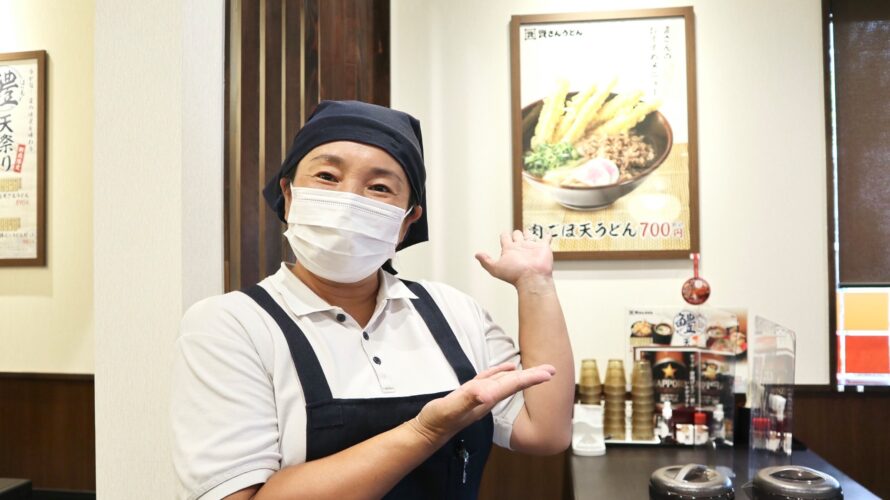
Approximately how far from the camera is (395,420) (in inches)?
44.5

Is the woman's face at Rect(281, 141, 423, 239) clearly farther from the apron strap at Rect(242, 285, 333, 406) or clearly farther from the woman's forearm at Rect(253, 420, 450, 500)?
the woman's forearm at Rect(253, 420, 450, 500)

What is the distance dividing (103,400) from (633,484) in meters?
1.34

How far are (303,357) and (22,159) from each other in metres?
3.03

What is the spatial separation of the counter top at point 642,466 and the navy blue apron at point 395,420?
2.04ft

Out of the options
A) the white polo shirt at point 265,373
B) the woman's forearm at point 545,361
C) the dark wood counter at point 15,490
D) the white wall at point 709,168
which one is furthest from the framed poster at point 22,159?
the woman's forearm at point 545,361

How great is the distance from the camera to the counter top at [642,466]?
5.79ft

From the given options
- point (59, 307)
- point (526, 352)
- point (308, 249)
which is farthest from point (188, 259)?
point (59, 307)

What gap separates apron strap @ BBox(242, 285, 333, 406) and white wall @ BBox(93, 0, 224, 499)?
0.96 feet

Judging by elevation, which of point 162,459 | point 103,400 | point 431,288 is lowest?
point 162,459

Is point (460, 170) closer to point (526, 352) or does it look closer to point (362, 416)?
point (526, 352)

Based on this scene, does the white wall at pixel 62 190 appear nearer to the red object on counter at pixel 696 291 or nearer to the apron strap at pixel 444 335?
the apron strap at pixel 444 335

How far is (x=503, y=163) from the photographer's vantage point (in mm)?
3029

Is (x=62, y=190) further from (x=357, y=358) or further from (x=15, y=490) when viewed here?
(x=357, y=358)

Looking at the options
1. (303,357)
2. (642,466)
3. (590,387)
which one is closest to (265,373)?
(303,357)
